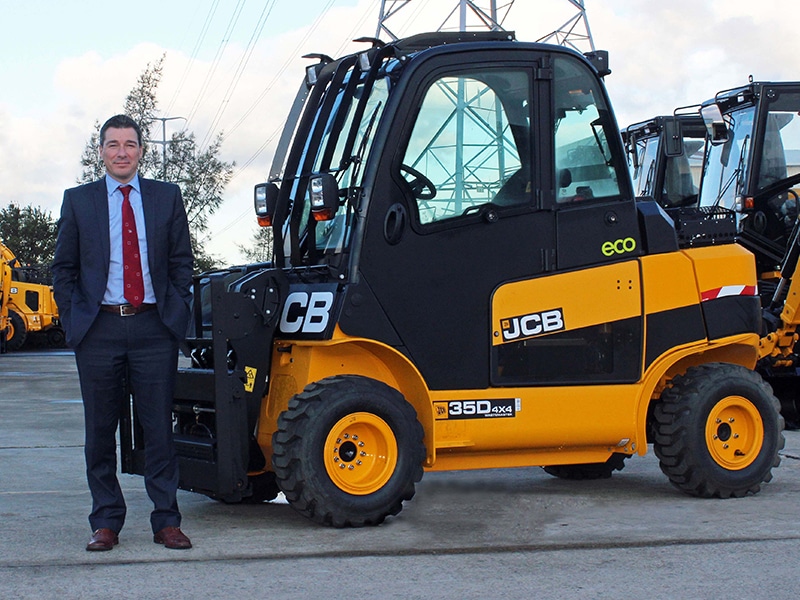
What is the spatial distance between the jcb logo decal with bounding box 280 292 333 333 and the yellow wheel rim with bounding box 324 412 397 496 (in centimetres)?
50

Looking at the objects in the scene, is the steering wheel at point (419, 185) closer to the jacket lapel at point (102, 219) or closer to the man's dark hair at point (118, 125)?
the man's dark hair at point (118, 125)

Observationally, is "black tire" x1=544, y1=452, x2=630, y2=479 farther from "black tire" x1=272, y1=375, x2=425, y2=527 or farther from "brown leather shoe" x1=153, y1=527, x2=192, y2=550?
"brown leather shoe" x1=153, y1=527, x2=192, y2=550

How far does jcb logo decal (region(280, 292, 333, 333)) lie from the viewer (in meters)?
6.39

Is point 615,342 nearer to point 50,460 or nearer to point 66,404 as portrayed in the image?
point 50,460

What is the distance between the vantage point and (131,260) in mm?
5750

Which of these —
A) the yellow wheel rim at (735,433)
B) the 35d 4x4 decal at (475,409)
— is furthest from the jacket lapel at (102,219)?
the yellow wheel rim at (735,433)

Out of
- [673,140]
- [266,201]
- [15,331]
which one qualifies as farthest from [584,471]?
[15,331]

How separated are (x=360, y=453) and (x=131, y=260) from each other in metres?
1.59

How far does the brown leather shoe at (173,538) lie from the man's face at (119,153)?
164 cm

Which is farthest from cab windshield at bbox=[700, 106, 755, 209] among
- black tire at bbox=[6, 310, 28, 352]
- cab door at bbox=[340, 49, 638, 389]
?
black tire at bbox=[6, 310, 28, 352]

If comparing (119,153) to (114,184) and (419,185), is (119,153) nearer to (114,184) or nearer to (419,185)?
(114,184)

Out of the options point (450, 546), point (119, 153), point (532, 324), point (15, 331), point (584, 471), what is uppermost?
point (119, 153)

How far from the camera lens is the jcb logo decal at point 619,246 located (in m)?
7.02

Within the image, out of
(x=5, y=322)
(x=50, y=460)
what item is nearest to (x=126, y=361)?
(x=50, y=460)
